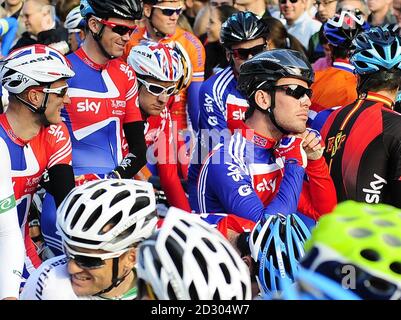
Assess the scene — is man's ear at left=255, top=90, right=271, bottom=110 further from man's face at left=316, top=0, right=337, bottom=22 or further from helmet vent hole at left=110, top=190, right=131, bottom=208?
man's face at left=316, top=0, right=337, bottom=22

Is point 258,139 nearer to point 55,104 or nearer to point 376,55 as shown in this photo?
point 376,55

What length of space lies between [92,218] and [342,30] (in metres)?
4.55

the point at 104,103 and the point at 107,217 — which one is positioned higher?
the point at 107,217

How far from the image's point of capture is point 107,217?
4.17 meters

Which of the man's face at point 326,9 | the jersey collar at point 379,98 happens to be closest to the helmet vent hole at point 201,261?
the jersey collar at point 379,98

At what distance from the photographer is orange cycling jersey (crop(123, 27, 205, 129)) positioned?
948 cm

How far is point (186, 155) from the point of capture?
28.0 ft

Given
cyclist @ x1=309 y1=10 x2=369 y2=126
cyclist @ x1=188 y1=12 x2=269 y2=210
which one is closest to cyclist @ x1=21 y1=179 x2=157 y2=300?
cyclist @ x1=309 y1=10 x2=369 y2=126

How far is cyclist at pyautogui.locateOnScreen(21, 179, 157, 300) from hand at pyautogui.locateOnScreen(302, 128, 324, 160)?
5.68 feet

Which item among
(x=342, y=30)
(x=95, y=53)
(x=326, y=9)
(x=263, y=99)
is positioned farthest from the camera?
(x=326, y=9)

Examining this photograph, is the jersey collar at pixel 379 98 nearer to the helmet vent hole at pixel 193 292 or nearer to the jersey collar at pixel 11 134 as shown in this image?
the jersey collar at pixel 11 134

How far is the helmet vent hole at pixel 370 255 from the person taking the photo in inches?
102

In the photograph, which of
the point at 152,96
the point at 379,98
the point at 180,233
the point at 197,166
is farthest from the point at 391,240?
the point at 152,96

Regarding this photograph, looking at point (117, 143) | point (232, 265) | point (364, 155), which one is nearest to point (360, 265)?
point (232, 265)
